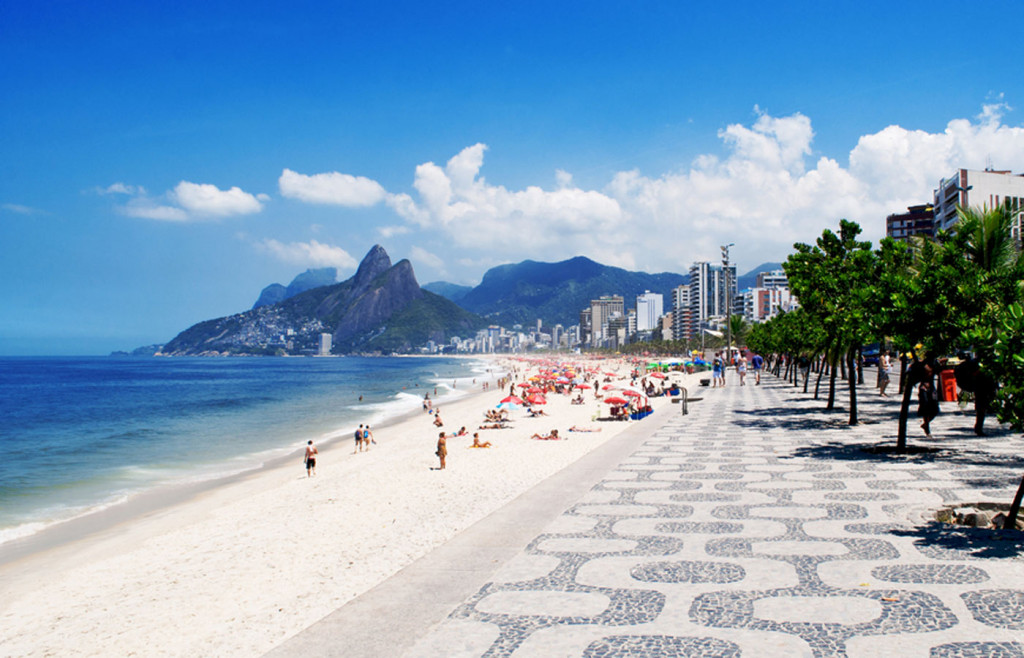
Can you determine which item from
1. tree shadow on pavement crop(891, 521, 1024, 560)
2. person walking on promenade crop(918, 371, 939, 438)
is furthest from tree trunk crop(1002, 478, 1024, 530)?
person walking on promenade crop(918, 371, 939, 438)

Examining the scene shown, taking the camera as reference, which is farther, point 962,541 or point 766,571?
point 962,541

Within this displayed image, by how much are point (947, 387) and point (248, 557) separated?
21.7 metres

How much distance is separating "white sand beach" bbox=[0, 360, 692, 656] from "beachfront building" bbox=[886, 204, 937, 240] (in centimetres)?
12057

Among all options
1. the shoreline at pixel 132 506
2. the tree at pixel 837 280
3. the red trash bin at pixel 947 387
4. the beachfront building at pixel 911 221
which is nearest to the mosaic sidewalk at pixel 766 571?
the tree at pixel 837 280

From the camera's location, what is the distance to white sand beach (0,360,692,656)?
6254 millimetres

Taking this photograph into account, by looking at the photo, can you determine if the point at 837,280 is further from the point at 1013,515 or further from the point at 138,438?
the point at 138,438

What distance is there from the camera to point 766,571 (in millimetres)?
6062

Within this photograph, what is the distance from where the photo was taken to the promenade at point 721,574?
15.2ft

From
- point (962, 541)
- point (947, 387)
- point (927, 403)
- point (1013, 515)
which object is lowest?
point (962, 541)

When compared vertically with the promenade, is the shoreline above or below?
below

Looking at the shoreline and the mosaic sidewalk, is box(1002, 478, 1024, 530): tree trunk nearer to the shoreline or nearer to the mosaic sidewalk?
the mosaic sidewalk

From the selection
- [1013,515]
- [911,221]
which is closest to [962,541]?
[1013,515]

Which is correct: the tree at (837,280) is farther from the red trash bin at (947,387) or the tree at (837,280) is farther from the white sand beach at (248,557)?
the white sand beach at (248,557)

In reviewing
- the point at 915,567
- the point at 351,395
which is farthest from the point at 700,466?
the point at 351,395
